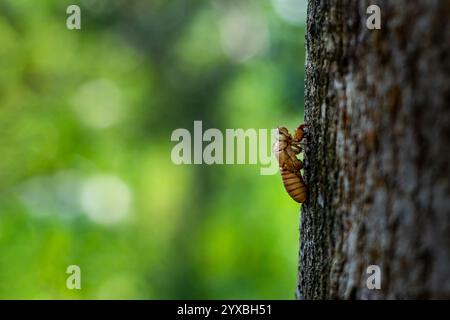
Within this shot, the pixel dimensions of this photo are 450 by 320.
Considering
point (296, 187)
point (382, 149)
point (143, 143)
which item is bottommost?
point (296, 187)

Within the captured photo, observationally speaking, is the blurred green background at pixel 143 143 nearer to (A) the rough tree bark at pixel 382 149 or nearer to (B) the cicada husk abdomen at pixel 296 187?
(B) the cicada husk abdomen at pixel 296 187

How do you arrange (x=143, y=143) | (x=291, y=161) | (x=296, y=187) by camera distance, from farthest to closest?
(x=143, y=143) < (x=291, y=161) < (x=296, y=187)

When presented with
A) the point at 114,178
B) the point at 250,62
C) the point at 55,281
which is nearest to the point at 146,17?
the point at 250,62

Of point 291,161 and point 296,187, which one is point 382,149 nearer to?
point 296,187

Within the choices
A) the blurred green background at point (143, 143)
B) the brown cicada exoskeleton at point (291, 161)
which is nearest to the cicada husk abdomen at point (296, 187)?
the brown cicada exoskeleton at point (291, 161)

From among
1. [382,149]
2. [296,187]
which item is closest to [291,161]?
[296,187]

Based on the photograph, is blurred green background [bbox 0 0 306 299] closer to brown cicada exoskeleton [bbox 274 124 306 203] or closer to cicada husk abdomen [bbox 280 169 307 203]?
brown cicada exoskeleton [bbox 274 124 306 203]
